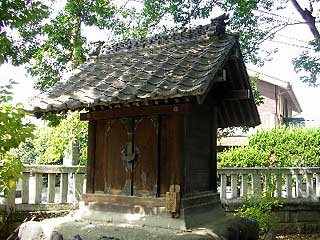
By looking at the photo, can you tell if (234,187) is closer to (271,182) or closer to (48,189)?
(271,182)

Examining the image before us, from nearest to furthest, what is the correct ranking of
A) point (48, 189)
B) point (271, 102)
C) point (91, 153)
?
point (91, 153), point (48, 189), point (271, 102)

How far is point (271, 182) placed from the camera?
10.8 m

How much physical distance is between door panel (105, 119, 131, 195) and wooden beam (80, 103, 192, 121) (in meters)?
0.12

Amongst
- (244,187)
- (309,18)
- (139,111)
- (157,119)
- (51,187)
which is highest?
(309,18)

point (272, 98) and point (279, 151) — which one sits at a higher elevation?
point (272, 98)

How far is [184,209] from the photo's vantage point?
5.19 m

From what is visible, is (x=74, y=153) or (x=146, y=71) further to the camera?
(x=74, y=153)

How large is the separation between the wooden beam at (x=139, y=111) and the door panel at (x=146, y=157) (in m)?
0.12

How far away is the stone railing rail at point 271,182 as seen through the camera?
1049 cm

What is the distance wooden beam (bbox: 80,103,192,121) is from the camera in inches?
209

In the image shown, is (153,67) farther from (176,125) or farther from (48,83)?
(48,83)

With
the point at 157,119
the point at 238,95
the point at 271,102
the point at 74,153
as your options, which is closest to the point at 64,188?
the point at 74,153

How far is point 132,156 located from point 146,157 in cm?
23

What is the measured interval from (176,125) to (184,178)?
79 centimetres
